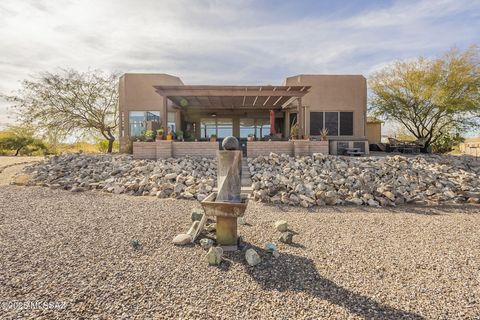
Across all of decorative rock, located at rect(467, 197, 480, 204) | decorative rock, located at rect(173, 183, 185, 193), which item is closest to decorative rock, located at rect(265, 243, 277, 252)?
decorative rock, located at rect(173, 183, 185, 193)

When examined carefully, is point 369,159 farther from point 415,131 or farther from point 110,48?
point 110,48

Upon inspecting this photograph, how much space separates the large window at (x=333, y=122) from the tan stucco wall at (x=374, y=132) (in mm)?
1929

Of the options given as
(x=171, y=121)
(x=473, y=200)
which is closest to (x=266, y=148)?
(x=171, y=121)

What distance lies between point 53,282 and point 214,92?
351 inches

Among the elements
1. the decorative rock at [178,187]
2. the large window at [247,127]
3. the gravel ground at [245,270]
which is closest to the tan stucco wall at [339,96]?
the large window at [247,127]

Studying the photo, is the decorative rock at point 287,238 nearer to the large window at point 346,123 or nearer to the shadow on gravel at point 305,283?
the shadow on gravel at point 305,283

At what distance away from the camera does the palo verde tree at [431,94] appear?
42.3ft

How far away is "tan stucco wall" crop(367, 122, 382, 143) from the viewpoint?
14930mm

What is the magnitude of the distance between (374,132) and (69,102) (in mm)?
17909

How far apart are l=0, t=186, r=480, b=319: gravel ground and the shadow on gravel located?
12 millimetres

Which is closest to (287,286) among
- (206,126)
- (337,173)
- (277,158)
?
(337,173)

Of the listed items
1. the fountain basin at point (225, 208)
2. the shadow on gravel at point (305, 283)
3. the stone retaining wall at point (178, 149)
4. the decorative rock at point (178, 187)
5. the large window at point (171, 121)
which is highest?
the large window at point (171, 121)

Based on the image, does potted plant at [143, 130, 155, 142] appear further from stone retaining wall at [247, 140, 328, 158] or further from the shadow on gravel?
the shadow on gravel

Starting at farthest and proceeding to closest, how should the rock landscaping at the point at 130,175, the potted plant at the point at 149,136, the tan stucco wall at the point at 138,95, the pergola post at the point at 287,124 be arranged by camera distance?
the pergola post at the point at 287,124
the tan stucco wall at the point at 138,95
the potted plant at the point at 149,136
the rock landscaping at the point at 130,175
